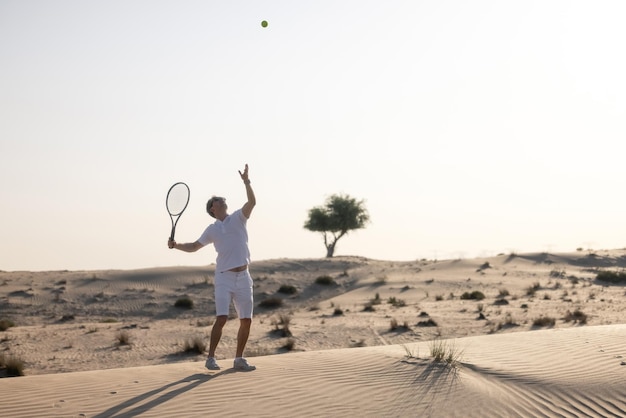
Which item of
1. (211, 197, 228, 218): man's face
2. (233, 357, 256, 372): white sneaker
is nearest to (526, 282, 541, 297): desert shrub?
(233, 357, 256, 372): white sneaker

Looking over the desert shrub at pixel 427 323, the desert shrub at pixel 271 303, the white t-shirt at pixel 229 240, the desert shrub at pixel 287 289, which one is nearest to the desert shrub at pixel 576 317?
the desert shrub at pixel 427 323

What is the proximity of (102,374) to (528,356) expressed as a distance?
6.72 m

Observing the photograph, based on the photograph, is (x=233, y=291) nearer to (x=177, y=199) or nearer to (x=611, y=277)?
(x=177, y=199)

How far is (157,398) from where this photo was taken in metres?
9.48

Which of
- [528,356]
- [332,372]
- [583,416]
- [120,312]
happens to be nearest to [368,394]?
[332,372]

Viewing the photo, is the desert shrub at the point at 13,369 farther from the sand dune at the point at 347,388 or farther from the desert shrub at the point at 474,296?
the desert shrub at the point at 474,296

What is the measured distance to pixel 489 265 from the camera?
137 feet

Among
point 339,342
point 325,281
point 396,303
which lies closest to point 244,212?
point 339,342

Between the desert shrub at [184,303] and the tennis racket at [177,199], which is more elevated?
the tennis racket at [177,199]

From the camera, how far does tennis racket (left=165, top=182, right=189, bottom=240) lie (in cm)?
1142

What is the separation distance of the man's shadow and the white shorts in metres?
0.97

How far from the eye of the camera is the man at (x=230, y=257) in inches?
402

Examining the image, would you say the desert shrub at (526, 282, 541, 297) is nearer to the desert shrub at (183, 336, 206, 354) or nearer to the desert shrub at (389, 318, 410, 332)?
the desert shrub at (389, 318, 410, 332)

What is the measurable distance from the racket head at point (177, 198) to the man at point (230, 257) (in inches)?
42.8
